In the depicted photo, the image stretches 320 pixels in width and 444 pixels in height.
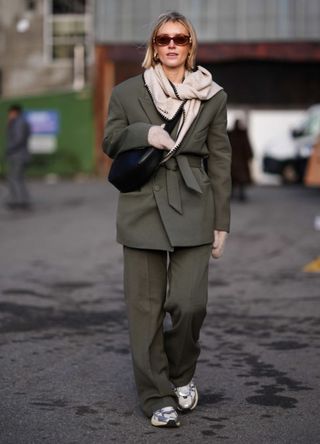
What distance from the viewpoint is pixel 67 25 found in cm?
3606

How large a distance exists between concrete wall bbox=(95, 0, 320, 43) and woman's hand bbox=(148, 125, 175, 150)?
26.2m

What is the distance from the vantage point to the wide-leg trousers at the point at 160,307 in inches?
217

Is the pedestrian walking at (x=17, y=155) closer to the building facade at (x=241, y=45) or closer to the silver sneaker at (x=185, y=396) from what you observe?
the building facade at (x=241, y=45)

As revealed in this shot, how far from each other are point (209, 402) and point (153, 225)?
1.14m

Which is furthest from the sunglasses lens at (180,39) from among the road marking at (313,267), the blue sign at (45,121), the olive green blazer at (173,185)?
the blue sign at (45,121)

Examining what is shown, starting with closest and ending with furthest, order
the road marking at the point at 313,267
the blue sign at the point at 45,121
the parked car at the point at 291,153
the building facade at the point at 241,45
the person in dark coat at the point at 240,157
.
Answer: the road marking at the point at 313,267 < the person in dark coat at the point at 240,157 < the parked car at the point at 291,153 < the building facade at the point at 241,45 < the blue sign at the point at 45,121

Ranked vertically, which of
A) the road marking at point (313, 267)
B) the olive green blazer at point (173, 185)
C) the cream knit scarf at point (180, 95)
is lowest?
the road marking at point (313, 267)

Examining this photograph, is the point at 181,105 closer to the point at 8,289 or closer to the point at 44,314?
the point at 44,314

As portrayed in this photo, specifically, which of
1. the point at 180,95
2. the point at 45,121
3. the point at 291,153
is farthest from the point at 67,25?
the point at 180,95

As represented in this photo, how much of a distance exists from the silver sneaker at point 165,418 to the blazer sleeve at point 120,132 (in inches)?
49.1

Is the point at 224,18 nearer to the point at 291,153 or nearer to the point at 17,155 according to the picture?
the point at 291,153

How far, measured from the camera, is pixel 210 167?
18.5 ft

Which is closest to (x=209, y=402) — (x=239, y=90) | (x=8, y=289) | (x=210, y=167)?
(x=210, y=167)

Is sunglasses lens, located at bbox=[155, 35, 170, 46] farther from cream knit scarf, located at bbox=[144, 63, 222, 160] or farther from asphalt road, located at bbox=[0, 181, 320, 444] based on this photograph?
asphalt road, located at bbox=[0, 181, 320, 444]
